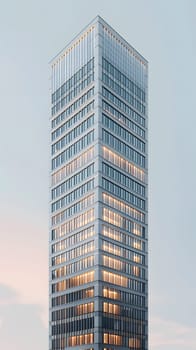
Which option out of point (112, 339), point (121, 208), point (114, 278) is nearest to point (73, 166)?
point (121, 208)

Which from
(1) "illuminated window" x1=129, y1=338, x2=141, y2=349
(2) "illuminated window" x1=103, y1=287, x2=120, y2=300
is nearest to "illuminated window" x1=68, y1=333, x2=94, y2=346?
(2) "illuminated window" x1=103, y1=287, x2=120, y2=300

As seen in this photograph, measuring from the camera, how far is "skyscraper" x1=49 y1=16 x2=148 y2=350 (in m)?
144

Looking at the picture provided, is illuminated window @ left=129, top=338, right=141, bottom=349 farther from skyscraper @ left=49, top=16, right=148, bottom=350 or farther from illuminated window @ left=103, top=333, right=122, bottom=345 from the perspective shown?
illuminated window @ left=103, top=333, right=122, bottom=345

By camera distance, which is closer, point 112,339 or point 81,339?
point 112,339

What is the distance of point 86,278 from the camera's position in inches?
5714

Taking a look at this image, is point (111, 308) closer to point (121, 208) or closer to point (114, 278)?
point (114, 278)

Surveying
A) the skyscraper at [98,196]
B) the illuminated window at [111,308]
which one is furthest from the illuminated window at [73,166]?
the illuminated window at [111,308]

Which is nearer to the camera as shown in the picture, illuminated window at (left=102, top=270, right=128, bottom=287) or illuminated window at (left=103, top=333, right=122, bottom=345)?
illuminated window at (left=103, top=333, right=122, bottom=345)

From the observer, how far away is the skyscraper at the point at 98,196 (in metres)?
144

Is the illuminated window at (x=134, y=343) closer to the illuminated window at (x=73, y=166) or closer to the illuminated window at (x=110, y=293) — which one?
the illuminated window at (x=110, y=293)

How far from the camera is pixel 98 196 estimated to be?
145 metres

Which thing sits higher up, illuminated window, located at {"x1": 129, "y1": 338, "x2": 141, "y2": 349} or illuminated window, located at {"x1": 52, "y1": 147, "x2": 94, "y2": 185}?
illuminated window, located at {"x1": 52, "y1": 147, "x2": 94, "y2": 185}

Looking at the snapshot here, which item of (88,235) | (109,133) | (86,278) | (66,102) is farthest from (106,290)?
(66,102)

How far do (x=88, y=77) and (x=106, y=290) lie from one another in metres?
59.6
